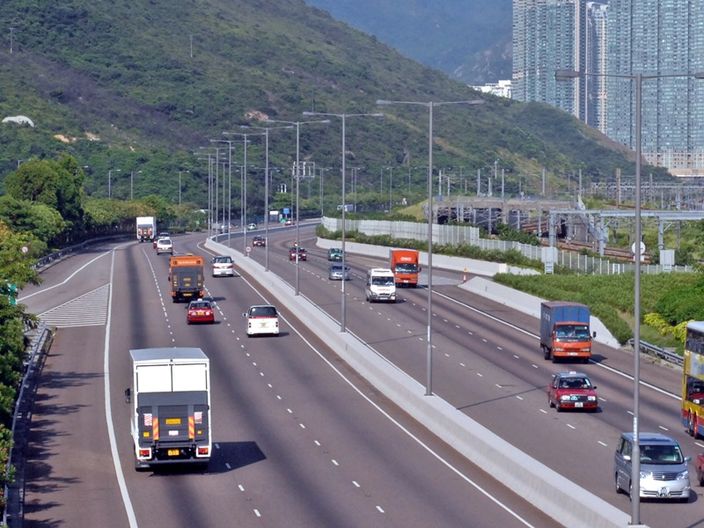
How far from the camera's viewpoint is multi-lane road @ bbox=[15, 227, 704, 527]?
112 ft

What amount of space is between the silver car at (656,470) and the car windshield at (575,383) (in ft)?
44.3

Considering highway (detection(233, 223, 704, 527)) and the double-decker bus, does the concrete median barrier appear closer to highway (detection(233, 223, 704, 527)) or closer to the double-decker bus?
highway (detection(233, 223, 704, 527))

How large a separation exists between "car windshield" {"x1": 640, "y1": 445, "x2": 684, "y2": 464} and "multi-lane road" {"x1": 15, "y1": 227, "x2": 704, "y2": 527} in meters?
1.07

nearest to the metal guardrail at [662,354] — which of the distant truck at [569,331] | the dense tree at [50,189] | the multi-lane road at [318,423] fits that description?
the multi-lane road at [318,423]

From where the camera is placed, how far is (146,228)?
157m

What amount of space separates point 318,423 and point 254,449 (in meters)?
4.91

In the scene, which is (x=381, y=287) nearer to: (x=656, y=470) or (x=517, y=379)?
(x=517, y=379)

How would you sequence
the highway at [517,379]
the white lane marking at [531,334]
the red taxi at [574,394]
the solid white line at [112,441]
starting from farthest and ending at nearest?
the white lane marking at [531,334] < the red taxi at [574,394] < the highway at [517,379] < the solid white line at [112,441]

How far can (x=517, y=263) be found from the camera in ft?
338

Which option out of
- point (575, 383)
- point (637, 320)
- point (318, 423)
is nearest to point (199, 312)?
point (318, 423)

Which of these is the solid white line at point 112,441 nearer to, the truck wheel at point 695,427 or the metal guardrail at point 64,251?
the truck wheel at point 695,427

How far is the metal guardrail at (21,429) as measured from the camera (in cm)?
3266

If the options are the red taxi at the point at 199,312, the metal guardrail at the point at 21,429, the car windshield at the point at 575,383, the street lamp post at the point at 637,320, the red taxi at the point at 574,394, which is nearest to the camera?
the street lamp post at the point at 637,320

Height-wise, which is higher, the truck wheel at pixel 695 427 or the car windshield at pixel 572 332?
the car windshield at pixel 572 332
